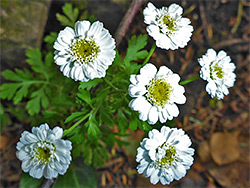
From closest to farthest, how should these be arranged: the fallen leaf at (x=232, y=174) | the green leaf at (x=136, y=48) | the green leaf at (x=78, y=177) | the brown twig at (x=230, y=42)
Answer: the green leaf at (x=136, y=48) → the green leaf at (x=78, y=177) → the fallen leaf at (x=232, y=174) → the brown twig at (x=230, y=42)

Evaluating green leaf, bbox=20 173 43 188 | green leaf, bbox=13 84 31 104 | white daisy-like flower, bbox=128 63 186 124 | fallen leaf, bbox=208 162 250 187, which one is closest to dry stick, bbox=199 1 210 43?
fallen leaf, bbox=208 162 250 187

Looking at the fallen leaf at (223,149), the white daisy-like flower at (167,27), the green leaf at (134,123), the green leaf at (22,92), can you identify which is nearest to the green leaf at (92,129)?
the green leaf at (134,123)

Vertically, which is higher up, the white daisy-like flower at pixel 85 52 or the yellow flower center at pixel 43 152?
the white daisy-like flower at pixel 85 52

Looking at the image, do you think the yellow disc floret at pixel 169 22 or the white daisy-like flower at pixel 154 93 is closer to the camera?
the white daisy-like flower at pixel 154 93

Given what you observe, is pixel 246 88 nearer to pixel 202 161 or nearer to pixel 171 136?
pixel 202 161

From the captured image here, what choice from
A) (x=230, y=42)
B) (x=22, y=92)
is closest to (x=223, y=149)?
(x=230, y=42)

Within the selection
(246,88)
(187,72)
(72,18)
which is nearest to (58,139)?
(72,18)

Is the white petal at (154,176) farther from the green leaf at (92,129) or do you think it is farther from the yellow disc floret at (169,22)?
the yellow disc floret at (169,22)

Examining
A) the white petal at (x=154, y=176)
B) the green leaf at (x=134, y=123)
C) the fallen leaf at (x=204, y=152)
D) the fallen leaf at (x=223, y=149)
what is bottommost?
the fallen leaf at (x=204, y=152)
